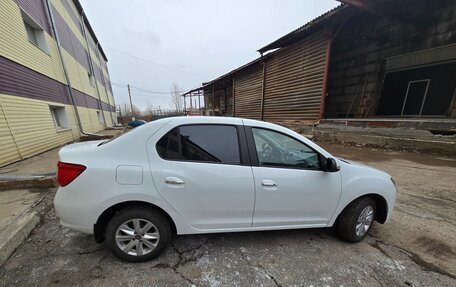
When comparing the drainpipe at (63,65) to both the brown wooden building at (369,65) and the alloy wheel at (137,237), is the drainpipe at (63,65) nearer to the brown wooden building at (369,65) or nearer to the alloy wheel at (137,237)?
the brown wooden building at (369,65)

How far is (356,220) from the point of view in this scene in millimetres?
2316

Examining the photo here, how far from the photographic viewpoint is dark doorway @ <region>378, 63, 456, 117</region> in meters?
7.54

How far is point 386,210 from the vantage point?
8.14 ft

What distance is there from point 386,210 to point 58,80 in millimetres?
11754

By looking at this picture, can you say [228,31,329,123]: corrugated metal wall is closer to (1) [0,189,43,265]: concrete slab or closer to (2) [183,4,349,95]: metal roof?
(2) [183,4,349,95]: metal roof

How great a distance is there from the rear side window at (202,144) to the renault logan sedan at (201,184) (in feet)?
0.03

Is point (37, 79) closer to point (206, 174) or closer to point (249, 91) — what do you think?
point (206, 174)

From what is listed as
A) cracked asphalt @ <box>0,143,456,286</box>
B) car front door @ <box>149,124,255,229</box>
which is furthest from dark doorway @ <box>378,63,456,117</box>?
car front door @ <box>149,124,255,229</box>

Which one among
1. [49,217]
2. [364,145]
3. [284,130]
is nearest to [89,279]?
[49,217]

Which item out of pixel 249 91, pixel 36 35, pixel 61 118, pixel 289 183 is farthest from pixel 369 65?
pixel 61 118

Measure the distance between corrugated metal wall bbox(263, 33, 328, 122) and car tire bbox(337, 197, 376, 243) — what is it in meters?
7.41

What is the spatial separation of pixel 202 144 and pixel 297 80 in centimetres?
953

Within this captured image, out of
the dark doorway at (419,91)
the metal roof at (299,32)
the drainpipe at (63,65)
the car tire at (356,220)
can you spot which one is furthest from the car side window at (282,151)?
the drainpipe at (63,65)

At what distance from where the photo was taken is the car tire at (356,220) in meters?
2.32
